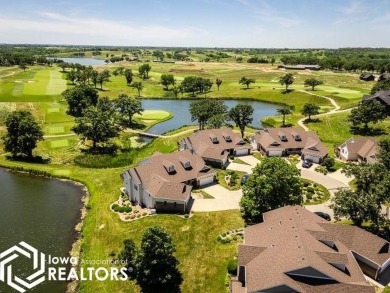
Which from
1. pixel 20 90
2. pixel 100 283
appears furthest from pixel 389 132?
pixel 20 90

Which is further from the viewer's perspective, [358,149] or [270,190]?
[358,149]

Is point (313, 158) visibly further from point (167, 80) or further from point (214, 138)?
point (167, 80)

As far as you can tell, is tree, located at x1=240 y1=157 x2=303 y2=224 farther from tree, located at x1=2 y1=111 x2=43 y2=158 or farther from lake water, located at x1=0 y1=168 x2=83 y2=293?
tree, located at x1=2 y1=111 x2=43 y2=158

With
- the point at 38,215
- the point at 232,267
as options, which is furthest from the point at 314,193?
the point at 38,215

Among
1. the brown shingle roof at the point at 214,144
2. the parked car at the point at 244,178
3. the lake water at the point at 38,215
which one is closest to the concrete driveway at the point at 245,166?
the brown shingle roof at the point at 214,144

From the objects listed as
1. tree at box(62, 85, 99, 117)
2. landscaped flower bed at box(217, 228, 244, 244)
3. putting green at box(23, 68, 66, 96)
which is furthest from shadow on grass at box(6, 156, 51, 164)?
putting green at box(23, 68, 66, 96)

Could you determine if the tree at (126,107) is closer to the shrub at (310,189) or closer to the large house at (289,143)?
the large house at (289,143)

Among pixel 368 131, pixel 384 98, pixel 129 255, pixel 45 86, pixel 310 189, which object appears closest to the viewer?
pixel 129 255
